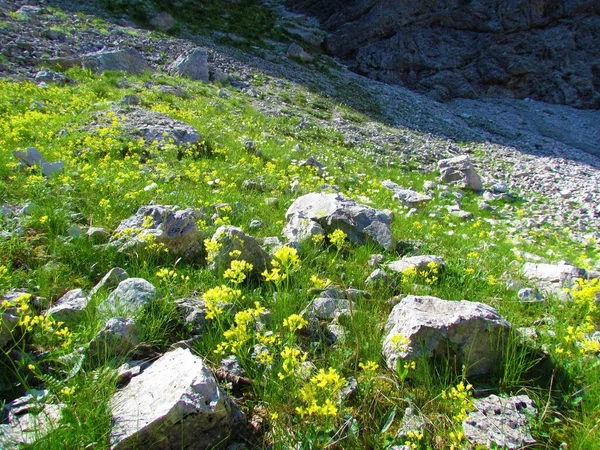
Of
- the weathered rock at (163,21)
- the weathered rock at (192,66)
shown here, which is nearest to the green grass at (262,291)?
the weathered rock at (192,66)

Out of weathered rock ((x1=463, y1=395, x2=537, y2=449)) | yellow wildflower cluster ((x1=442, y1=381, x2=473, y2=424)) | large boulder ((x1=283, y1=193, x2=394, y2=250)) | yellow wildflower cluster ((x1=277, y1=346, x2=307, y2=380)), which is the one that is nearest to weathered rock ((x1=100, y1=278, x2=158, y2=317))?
yellow wildflower cluster ((x1=277, y1=346, x2=307, y2=380))

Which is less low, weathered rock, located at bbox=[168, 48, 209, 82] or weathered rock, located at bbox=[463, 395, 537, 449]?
weathered rock, located at bbox=[168, 48, 209, 82]

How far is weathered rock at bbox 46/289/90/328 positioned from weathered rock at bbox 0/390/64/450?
2.13ft

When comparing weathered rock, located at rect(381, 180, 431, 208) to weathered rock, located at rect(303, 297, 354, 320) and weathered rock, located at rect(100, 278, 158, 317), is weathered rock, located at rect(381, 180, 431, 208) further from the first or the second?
weathered rock, located at rect(100, 278, 158, 317)

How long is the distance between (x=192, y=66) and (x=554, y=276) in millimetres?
17371

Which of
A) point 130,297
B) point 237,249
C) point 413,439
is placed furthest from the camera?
point 237,249

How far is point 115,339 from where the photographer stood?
102 inches

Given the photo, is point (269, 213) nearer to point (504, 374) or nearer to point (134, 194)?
point (134, 194)

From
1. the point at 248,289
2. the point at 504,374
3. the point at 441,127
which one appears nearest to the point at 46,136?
the point at 248,289

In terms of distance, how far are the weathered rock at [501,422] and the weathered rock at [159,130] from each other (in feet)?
24.2

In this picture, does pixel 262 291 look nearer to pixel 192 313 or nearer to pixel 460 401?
pixel 192 313

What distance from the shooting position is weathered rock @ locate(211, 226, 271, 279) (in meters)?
3.75

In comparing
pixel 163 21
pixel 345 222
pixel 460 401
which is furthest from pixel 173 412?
pixel 163 21

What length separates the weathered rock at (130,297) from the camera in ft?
9.52
